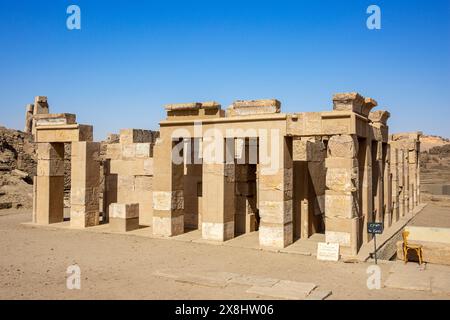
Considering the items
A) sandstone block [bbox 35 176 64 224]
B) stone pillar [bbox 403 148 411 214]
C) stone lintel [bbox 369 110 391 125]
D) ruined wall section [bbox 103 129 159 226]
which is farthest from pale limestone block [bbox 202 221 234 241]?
stone pillar [bbox 403 148 411 214]

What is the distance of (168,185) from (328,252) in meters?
5.43

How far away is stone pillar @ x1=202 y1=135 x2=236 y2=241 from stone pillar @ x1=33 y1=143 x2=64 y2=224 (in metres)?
6.58

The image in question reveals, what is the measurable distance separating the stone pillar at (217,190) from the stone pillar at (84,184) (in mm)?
4904

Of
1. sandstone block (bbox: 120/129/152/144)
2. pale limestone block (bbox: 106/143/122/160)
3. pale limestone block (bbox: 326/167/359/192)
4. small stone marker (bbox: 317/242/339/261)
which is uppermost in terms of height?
sandstone block (bbox: 120/129/152/144)

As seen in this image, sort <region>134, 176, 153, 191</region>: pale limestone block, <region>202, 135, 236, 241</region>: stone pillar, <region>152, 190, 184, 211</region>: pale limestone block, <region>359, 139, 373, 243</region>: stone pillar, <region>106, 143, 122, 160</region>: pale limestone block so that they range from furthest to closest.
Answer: <region>106, 143, 122, 160</region>: pale limestone block < <region>134, 176, 153, 191</region>: pale limestone block < <region>152, 190, 184, 211</region>: pale limestone block < <region>202, 135, 236, 241</region>: stone pillar < <region>359, 139, 373, 243</region>: stone pillar

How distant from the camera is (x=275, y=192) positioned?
37.5 ft

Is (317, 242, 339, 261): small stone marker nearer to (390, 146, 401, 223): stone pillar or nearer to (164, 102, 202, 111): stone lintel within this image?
(164, 102, 202, 111): stone lintel

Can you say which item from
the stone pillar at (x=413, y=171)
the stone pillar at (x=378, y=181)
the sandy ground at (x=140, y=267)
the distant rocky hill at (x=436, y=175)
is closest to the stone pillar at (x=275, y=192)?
the sandy ground at (x=140, y=267)

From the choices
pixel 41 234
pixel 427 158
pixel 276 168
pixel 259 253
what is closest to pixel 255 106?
pixel 276 168

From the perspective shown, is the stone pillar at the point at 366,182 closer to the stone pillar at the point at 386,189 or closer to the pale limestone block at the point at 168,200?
the stone pillar at the point at 386,189

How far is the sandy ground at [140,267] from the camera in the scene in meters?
7.51

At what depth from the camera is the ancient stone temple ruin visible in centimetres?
1080

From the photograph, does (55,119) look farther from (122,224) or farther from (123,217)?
(122,224)

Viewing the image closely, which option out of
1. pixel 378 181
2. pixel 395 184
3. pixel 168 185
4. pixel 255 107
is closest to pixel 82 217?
pixel 168 185
